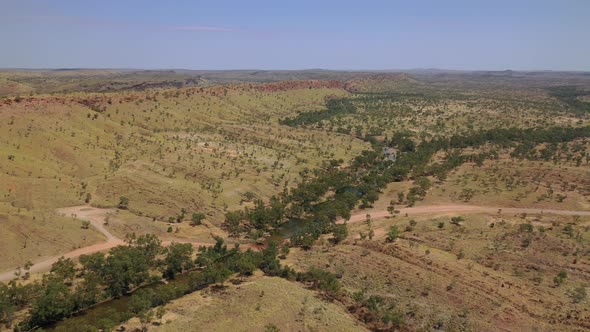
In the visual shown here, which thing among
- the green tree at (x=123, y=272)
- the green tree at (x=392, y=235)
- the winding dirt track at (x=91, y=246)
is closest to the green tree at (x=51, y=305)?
the green tree at (x=123, y=272)

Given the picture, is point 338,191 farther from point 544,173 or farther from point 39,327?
point 39,327

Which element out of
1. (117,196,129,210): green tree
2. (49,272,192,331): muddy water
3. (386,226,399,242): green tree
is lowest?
(49,272,192,331): muddy water

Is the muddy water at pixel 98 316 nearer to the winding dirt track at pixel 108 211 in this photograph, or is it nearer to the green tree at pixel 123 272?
the green tree at pixel 123 272

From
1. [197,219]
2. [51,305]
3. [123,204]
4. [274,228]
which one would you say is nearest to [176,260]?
[51,305]

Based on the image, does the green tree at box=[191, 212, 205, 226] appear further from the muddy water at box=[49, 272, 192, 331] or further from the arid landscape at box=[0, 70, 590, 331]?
the muddy water at box=[49, 272, 192, 331]

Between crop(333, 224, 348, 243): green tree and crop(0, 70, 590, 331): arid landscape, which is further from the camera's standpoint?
crop(333, 224, 348, 243): green tree

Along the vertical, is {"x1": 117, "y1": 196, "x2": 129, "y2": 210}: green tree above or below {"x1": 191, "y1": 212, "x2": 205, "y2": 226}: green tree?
above

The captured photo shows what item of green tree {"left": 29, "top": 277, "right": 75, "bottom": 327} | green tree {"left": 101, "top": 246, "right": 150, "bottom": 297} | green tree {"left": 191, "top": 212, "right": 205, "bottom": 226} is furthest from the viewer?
green tree {"left": 191, "top": 212, "right": 205, "bottom": 226}

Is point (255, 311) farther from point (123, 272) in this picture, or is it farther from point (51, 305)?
point (51, 305)

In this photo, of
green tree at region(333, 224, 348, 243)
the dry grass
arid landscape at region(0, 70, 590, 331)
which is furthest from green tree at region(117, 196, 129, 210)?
green tree at region(333, 224, 348, 243)
